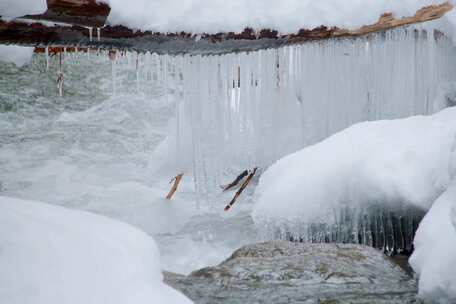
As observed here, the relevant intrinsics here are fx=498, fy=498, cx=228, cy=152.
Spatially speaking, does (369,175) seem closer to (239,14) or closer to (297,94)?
(297,94)

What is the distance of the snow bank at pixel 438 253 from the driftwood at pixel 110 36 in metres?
1.43

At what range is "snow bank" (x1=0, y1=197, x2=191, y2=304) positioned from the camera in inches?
85.4

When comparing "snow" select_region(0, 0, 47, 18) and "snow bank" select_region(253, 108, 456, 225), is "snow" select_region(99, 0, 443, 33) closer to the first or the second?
"snow" select_region(0, 0, 47, 18)

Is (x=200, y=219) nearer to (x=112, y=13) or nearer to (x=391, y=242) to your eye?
(x=391, y=242)

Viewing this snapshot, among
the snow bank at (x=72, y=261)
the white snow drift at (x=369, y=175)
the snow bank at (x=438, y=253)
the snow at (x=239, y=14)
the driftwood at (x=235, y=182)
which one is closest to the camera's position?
the snow at (x=239, y=14)

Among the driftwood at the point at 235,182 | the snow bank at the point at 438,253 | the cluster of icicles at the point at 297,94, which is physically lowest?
the driftwood at the point at 235,182

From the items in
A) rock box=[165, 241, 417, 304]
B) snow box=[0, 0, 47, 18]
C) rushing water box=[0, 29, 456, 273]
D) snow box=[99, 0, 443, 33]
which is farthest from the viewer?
rushing water box=[0, 29, 456, 273]

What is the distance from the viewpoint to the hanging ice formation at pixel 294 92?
4.25 m

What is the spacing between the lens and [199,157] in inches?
200

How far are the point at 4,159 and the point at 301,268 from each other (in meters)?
8.10

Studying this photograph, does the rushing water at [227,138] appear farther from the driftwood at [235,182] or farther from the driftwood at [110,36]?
the driftwood at [110,36]

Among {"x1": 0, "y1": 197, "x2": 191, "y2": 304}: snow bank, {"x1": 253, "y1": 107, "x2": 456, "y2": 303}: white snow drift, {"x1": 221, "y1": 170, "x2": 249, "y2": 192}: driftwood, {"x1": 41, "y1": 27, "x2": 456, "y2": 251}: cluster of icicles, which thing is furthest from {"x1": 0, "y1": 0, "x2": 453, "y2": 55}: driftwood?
{"x1": 221, "y1": 170, "x2": 249, "y2": 192}: driftwood

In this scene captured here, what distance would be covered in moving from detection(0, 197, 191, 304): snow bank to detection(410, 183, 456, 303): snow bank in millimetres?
1467

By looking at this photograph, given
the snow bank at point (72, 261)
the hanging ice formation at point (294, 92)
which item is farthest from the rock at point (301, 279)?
the hanging ice formation at point (294, 92)
